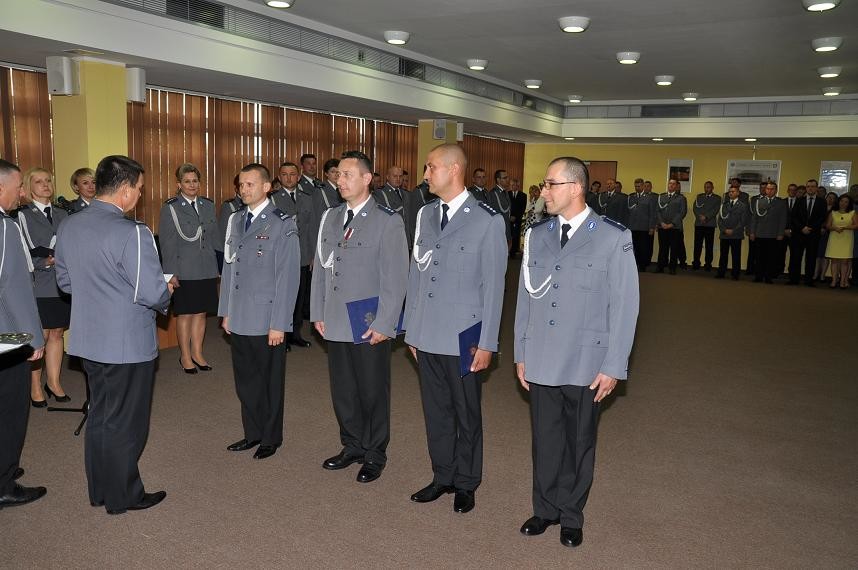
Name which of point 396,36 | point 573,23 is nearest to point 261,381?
point 573,23

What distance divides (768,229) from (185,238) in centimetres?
1162

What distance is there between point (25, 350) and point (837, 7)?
7.11 m

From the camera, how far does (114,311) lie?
3199mm

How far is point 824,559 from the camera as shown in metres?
3.23

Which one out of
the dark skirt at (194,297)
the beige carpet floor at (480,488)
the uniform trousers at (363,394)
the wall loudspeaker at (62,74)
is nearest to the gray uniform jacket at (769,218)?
the beige carpet floor at (480,488)

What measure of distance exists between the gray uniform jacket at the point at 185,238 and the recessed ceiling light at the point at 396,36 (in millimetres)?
3482

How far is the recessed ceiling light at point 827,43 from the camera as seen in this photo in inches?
305

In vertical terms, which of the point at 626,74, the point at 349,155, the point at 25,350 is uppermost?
the point at 626,74

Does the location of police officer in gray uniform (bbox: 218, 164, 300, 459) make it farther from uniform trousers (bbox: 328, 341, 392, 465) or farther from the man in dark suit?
the man in dark suit

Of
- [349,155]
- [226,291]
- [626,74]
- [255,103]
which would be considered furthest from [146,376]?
[626,74]

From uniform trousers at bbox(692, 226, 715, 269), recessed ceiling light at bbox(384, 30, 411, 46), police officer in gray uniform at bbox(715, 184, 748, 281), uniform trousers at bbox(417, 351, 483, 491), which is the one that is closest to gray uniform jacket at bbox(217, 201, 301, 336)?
uniform trousers at bbox(417, 351, 483, 491)

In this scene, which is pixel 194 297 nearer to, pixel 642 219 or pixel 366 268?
pixel 366 268

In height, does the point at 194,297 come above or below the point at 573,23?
below

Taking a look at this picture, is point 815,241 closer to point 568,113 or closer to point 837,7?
point 568,113
